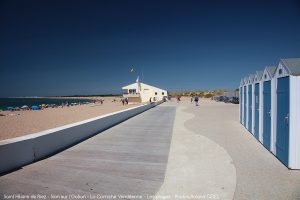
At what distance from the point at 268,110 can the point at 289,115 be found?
2072 mm

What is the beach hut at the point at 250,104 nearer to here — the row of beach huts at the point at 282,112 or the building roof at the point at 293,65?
the row of beach huts at the point at 282,112

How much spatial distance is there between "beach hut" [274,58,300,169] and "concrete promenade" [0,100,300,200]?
0.33 m

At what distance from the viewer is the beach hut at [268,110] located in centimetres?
745

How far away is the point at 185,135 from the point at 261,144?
295 centimetres

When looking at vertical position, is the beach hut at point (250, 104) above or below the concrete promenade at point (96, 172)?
above

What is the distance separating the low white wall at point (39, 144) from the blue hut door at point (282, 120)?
6.23 m

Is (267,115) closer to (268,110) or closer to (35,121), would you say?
(268,110)

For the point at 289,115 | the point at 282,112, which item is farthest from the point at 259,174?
the point at 282,112

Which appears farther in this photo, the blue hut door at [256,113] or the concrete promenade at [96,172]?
the blue hut door at [256,113]

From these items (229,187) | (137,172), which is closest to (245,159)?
(229,187)

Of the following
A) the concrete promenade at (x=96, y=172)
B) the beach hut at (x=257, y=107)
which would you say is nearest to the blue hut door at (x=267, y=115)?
the beach hut at (x=257, y=107)

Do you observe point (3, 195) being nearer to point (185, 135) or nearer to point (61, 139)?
point (61, 139)

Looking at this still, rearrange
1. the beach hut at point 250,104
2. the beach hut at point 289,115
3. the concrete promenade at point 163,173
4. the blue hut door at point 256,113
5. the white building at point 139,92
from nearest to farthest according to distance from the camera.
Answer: the concrete promenade at point 163,173, the beach hut at point 289,115, the blue hut door at point 256,113, the beach hut at point 250,104, the white building at point 139,92

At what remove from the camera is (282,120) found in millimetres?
6418
